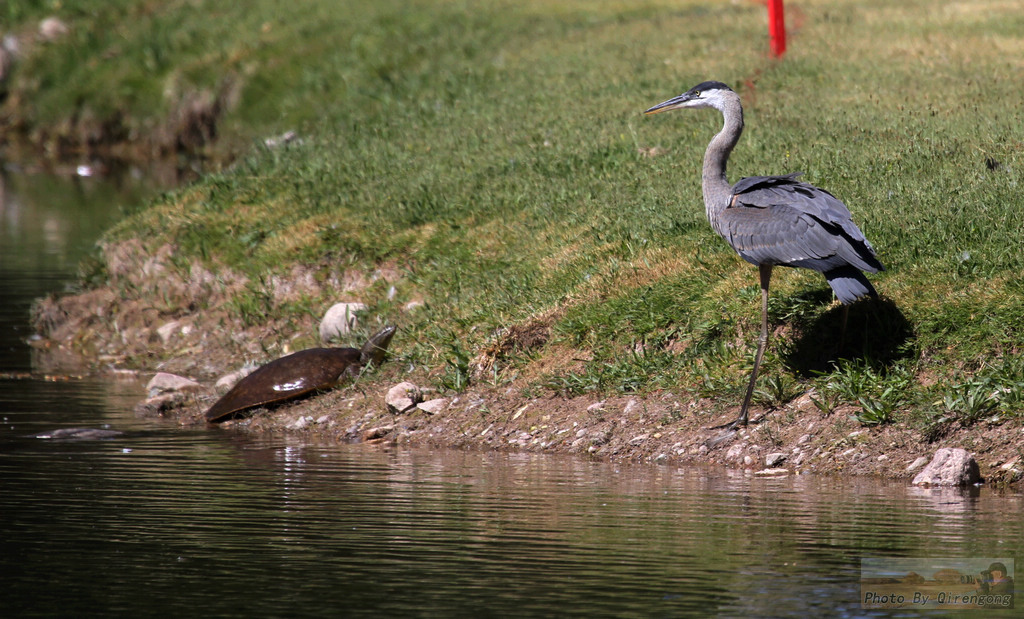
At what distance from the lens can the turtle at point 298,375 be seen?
11.3 m

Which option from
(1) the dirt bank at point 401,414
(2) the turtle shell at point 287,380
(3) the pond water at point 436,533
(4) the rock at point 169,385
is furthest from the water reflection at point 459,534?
(4) the rock at point 169,385

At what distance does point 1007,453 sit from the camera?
28.8ft

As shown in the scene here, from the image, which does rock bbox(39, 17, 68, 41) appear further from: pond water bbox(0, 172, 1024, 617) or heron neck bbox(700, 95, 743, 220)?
heron neck bbox(700, 95, 743, 220)

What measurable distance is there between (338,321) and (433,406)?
220 cm

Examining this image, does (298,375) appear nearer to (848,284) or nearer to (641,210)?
(641,210)

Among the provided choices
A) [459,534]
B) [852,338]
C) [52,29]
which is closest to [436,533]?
[459,534]

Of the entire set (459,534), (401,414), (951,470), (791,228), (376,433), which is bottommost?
(459,534)

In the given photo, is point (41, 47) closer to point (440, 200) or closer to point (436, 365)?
point (440, 200)

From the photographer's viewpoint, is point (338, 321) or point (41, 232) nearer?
point (338, 321)

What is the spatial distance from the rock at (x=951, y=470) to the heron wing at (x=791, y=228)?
1252mm

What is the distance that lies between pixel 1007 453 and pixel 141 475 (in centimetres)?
556

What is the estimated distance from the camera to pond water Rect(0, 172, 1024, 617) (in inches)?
245

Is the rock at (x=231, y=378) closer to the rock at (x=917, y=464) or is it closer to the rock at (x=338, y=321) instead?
the rock at (x=338, y=321)

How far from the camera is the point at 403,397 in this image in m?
11.0
